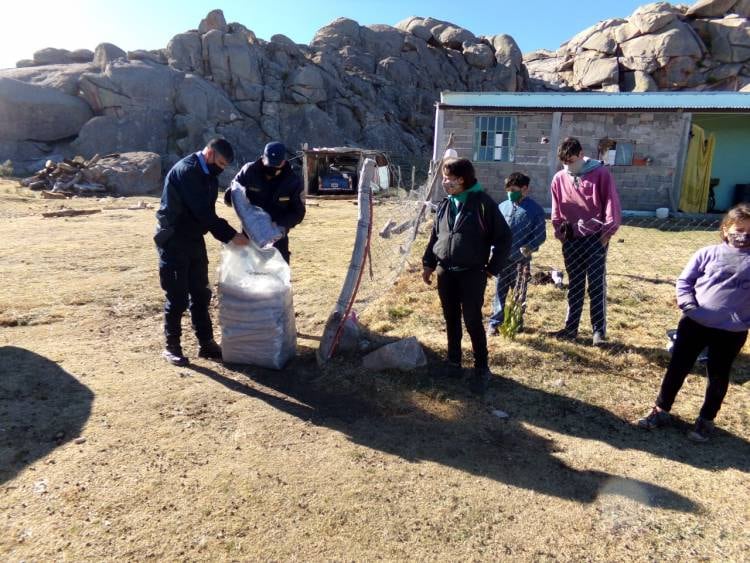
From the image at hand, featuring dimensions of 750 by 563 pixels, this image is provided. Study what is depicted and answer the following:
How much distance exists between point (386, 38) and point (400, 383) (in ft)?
131

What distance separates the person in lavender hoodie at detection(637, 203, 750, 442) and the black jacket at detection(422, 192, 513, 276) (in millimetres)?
1093

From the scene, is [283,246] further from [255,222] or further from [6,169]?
[6,169]

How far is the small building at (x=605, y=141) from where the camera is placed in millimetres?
13547

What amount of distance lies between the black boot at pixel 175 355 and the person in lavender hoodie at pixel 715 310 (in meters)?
3.43

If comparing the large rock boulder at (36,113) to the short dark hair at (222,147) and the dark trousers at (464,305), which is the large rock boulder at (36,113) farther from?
the dark trousers at (464,305)

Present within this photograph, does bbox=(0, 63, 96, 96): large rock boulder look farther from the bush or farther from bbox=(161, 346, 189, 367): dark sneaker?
A: bbox=(161, 346, 189, 367): dark sneaker

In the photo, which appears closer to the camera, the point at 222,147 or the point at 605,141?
the point at 222,147

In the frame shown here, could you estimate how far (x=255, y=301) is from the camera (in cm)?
380

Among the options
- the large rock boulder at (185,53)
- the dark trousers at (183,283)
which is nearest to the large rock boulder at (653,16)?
the large rock boulder at (185,53)

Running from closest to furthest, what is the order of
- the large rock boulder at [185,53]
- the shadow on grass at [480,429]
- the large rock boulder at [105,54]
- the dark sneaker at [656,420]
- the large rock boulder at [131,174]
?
the shadow on grass at [480,429] → the dark sneaker at [656,420] → the large rock boulder at [131,174] → the large rock boulder at [105,54] → the large rock boulder at [185,53]

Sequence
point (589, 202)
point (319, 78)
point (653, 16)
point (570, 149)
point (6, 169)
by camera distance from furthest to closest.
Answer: point (653, 16) → point (319, 78) → point (6, 169) → point (589, 202) → point (570, 149)

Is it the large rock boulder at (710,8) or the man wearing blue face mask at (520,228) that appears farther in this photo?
the large rock boulder at (710,8)

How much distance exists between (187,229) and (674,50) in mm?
37313

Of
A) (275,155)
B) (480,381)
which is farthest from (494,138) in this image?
(480,381)
